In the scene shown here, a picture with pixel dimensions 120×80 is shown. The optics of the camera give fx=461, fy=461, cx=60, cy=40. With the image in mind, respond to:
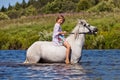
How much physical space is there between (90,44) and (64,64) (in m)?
19.3

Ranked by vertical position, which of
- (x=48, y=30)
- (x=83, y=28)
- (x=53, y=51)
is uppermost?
(x=83, y=28)

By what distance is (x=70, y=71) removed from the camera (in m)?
14.6

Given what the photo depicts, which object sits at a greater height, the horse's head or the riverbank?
the horse's head

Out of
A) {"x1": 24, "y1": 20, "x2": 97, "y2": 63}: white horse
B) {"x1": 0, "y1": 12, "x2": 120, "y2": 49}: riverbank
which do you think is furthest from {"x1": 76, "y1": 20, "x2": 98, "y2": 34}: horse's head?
{"x1": 0, "y1": 12, "x2": 120, "y2": 49}: riverbank

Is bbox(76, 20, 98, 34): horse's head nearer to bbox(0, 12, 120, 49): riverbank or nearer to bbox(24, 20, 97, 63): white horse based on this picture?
bbox(24, 20, 97, 63): white horse

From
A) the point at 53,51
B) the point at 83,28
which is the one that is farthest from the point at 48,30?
the point at 53,51

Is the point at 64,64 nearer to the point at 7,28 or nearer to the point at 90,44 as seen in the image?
the point at 90,44

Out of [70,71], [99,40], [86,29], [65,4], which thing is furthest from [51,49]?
[65,4]

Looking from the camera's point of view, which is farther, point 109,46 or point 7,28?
point 7,28

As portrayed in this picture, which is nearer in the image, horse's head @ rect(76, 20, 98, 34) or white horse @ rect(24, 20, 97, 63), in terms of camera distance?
white horse @ rect(24, 20, 97, 63)

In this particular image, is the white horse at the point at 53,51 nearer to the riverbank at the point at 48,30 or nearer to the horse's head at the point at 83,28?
the horse's head at the point at 83,28

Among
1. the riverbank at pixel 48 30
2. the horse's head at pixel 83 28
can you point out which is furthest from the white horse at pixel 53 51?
the riverbank at pixel 48 30

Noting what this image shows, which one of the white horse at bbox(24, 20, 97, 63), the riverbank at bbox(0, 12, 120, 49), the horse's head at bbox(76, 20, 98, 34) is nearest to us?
the white horse at bbox(24, 20, 97, 63)

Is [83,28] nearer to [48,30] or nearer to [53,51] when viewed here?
[53,51]
